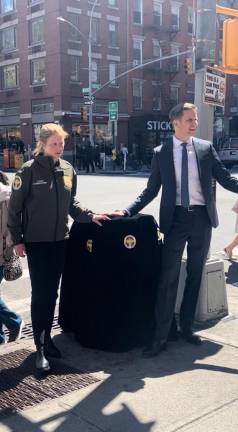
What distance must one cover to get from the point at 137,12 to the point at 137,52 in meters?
3.13

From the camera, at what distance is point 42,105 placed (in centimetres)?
4131

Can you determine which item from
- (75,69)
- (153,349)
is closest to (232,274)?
(153,349)

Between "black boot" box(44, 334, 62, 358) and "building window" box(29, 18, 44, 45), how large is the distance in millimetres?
39390

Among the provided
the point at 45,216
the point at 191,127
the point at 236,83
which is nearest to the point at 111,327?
the point at 45,216

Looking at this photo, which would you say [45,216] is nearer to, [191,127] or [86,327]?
[86,327]

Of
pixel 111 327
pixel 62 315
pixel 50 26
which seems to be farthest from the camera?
pixel 50 26

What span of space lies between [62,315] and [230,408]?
1.82 meters

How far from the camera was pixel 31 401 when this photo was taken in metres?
3.49

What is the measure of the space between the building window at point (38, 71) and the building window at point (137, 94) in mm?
7711

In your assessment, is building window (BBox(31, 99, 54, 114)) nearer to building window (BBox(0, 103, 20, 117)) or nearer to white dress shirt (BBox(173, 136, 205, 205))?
building window (BBox(0, 103, 20, 117))

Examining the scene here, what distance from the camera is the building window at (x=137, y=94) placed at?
44219mm

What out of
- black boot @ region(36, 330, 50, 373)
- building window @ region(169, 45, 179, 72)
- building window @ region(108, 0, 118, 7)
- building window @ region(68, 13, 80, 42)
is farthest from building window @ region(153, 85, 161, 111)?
black boot @ region(36, 330, 50, 373)

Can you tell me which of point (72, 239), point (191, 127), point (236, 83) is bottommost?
point (72, 239)

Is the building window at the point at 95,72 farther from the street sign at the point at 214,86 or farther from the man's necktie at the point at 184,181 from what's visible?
the man's necktie at the point at 184,181
